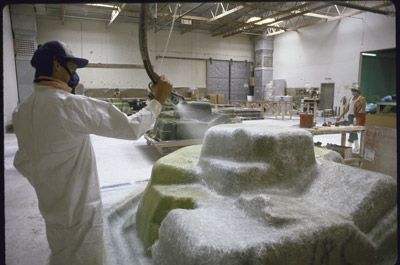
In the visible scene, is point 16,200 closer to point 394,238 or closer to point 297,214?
point 297,214

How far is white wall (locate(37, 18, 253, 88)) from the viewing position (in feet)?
42.8

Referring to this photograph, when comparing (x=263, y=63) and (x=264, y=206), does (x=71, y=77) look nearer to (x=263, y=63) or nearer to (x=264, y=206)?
(x=264, y=206)

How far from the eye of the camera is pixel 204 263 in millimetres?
1543

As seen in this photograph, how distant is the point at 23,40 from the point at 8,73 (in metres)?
2.26

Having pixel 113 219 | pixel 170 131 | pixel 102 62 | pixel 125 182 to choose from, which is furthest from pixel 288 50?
pixel 113 219

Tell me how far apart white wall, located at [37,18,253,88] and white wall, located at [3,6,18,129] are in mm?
3067

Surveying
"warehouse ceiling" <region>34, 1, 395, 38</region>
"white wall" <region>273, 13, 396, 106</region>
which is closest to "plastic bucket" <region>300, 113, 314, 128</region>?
"warehouse ceiling" <region>34, 1, 395, 38</region>

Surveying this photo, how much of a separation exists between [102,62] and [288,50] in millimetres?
9310

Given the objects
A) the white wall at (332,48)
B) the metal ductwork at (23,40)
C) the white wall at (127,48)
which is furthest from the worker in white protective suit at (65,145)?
the white wall at (127,48)

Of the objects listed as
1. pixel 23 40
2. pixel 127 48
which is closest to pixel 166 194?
pixel 23 40

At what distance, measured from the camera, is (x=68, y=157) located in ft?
5.68

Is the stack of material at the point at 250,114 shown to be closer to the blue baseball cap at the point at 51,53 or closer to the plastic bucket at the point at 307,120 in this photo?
the plastic bucket at the point at 307,120

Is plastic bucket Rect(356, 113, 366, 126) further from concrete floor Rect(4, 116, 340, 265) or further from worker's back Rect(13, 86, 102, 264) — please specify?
worker's back Rect(13, 86, 102, 264)

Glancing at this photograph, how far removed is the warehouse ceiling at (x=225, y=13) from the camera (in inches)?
427
